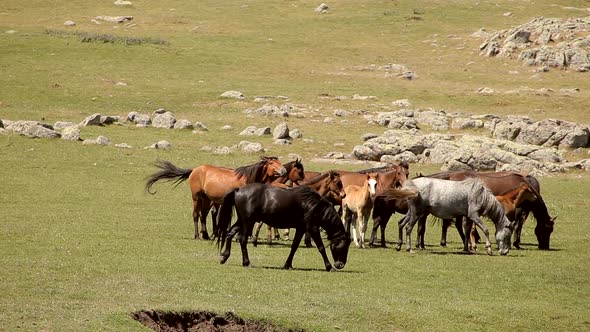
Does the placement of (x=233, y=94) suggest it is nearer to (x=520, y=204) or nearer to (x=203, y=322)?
(x=520, y=204)

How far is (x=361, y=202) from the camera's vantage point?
24.6m

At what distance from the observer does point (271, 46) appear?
7300 centimetres

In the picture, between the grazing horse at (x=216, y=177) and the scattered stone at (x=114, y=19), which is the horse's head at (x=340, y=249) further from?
the scattered stone at (x=114, y=19)

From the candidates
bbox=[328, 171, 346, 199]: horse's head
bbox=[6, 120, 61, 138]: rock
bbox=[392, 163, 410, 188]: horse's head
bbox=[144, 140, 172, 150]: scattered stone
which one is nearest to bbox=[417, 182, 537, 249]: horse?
bbox=[392, 163, 410, 188]: horse's head

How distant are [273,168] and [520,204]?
727cm

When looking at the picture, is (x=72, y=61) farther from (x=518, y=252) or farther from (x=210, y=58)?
(x=518, y=252)

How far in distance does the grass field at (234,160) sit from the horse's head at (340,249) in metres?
0.54

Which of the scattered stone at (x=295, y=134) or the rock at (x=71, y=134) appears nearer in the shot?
the rock at (x=71, y=134)

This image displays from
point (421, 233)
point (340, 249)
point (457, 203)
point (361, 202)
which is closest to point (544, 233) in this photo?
point (457, 203)

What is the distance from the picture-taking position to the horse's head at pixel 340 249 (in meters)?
20.1

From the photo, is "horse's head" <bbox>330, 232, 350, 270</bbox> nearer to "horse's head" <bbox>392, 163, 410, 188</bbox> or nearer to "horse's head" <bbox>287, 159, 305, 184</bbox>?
"horse's head" <bbox>287, 159, 305, 184</bbox>

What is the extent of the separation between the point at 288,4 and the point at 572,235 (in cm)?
6241

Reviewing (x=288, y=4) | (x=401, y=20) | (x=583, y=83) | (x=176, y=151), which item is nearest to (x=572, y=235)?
(x=176, y=151)

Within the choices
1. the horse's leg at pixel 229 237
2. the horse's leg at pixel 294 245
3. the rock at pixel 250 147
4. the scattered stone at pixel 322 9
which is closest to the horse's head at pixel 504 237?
the horse's leg at pixel 294 245
